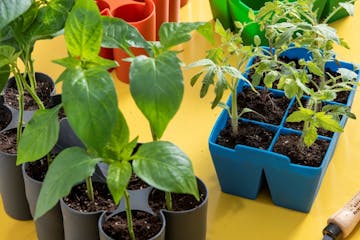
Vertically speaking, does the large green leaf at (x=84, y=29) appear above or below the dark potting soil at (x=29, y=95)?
above

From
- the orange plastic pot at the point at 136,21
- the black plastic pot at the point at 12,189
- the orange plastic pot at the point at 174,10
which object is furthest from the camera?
the orange plastic pot at the point at 174,10

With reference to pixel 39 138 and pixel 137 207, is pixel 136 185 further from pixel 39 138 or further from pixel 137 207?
pixel 39 138

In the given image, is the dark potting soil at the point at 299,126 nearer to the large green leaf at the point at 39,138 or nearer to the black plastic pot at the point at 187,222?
the black plastic pot at the point at 187,222

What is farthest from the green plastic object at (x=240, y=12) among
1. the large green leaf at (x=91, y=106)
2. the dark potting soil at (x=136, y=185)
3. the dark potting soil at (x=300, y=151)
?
the large green leaf at (x=91, y=106)

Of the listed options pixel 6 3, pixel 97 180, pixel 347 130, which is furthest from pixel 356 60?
pixel 6 3

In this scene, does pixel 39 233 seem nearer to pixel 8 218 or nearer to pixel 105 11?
pixel 8 218

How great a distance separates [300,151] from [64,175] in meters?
0.33

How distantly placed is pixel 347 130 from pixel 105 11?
40 cm

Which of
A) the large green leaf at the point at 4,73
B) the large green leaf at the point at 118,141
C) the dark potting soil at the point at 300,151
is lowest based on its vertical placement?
the dark potting soil at the point at 300,151

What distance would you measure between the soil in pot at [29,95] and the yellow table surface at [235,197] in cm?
14

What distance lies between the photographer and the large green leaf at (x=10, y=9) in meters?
0.49

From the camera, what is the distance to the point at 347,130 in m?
0.85

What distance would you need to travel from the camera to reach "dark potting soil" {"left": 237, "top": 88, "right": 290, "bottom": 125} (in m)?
0.76

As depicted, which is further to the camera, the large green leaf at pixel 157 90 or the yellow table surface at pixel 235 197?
the yellow table surface at pixel 235 197
